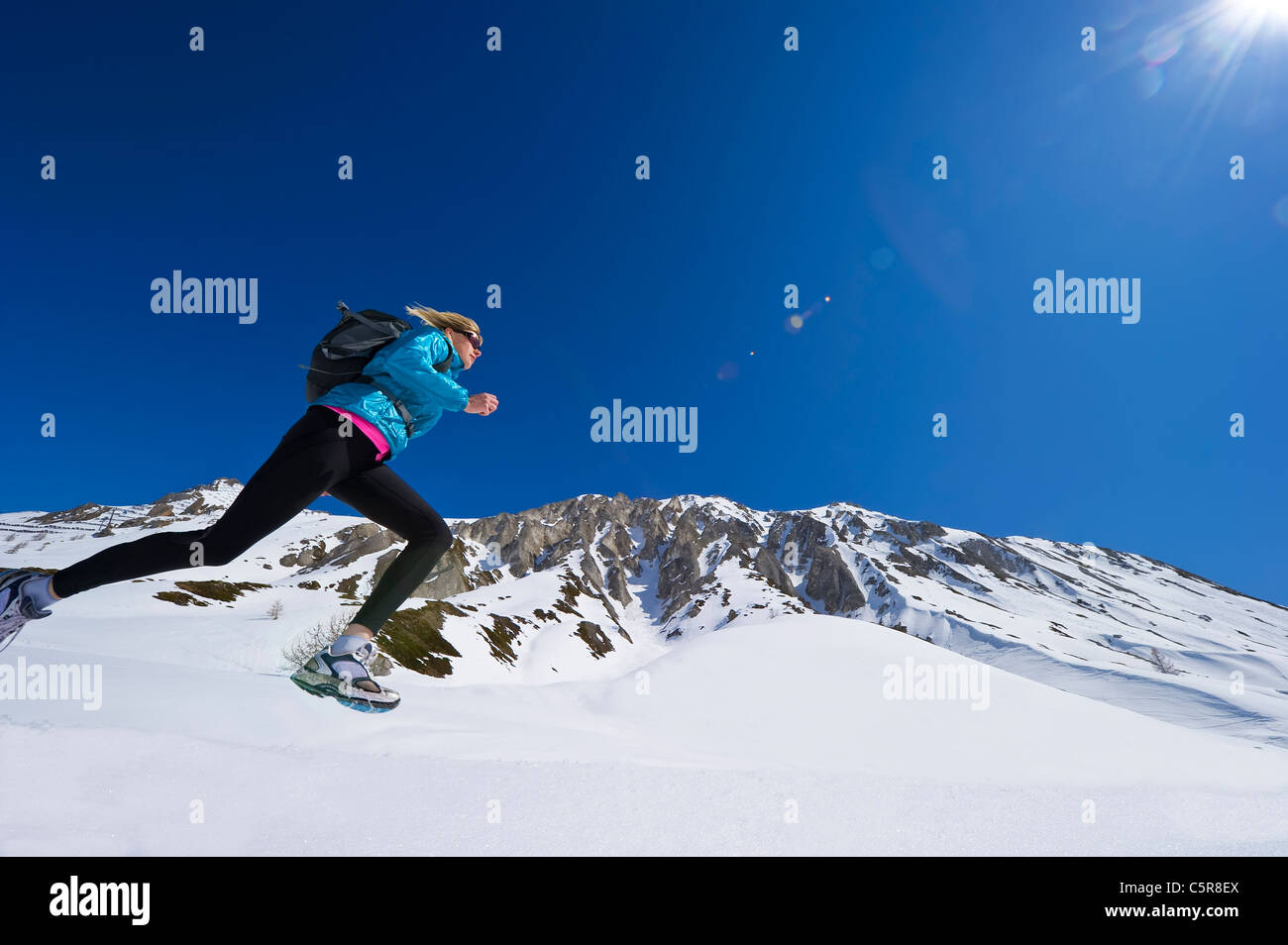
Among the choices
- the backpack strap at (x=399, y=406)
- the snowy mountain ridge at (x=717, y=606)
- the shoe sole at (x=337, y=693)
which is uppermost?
the backpack strap at (x=399, y=406)

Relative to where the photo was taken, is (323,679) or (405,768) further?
(323,679)

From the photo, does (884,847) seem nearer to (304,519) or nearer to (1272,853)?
(1272,853)

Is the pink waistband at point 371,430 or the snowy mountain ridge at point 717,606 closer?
the pink waistband at point 371,430

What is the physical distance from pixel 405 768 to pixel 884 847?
A: 284cm

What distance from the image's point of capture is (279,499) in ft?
10.6

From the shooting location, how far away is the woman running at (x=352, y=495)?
3189 millimetres

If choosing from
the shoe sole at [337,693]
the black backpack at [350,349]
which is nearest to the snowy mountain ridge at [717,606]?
the shoe sole at [337,693]

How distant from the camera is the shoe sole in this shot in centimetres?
360

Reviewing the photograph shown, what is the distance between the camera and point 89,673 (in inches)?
212

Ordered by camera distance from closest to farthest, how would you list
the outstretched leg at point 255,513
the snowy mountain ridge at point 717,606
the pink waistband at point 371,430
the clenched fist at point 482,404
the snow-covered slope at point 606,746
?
the snow-covered slope at point 606,746 → the outstretched leg at point 255,513 → the pink waistband at point 371,430 → the clenched fist at point 482,404 → the snowy mountain ridge at point 717,606

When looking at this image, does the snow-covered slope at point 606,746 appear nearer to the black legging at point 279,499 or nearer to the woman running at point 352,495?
the woman running at point 352,495

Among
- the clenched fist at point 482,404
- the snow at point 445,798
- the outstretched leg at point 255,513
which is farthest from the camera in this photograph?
the clenched fist at point 482,404

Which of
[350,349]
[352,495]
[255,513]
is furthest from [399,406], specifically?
[255,513]
